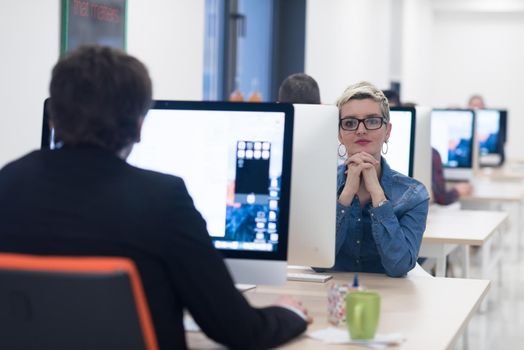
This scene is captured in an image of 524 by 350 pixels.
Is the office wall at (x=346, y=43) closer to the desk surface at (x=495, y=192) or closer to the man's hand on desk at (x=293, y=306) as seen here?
the desk surface at (x=495, y=192)

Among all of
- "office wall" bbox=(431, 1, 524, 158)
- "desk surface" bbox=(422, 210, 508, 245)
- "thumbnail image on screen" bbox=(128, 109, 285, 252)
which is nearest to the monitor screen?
"desk surface" bbox=(422, 210, 508, 245)

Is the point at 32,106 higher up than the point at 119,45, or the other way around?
the point at 119,45

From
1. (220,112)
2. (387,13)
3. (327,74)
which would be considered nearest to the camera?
(220,112)

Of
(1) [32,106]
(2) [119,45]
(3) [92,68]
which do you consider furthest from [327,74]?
(3) [92,68]

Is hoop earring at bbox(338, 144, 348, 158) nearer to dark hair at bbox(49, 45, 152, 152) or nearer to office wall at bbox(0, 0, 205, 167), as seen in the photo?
dark hair at bbox(49, 45, 152, 152)

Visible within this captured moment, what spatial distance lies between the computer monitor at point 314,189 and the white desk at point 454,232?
1.57 m

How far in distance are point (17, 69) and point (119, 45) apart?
1051 mm

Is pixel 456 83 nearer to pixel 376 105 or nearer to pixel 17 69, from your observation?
pixel 17 69

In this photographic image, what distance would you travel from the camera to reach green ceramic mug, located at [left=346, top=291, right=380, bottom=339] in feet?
6.01

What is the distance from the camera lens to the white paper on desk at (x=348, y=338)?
73.7 inches

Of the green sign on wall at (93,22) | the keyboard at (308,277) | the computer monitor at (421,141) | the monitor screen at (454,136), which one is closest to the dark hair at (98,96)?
the keyboard at (308,277)

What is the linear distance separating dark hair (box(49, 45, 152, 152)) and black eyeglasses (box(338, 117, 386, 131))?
1.22 meters

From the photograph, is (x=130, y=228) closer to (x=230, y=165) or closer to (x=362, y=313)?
(x=362, y=313)

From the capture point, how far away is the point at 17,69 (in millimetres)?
4172
